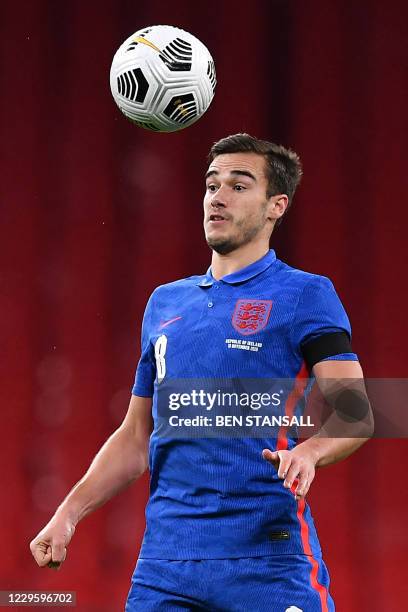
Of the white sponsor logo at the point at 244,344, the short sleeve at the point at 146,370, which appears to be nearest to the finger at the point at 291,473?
the white sponsor logo at the point at 244,344

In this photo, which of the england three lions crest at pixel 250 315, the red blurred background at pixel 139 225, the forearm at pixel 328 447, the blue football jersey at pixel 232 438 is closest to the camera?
the forearm at pixel 328 447

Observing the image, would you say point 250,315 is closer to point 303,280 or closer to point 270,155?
point 303,280

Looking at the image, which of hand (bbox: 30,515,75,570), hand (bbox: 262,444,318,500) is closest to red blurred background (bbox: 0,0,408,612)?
hand (bbox: 30,515,75,570)

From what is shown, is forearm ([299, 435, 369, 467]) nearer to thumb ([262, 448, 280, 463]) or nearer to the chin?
thumb ([262, 448, 280, 463])

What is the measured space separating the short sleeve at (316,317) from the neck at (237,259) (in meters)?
0.20

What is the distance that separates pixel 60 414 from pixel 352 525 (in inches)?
42.1

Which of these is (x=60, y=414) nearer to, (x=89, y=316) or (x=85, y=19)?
(x=89, y=316)

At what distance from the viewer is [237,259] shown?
2051 millimetres

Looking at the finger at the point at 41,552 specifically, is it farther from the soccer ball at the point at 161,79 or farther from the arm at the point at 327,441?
the soccer ball at the point at 161,79

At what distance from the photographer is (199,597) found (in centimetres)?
171

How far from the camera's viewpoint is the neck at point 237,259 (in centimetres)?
204

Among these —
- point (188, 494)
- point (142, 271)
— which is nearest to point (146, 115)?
point (188, 494)

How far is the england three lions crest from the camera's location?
187 cm

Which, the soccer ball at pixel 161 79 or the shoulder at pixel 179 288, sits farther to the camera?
the soccer ball at pixel 161 79
